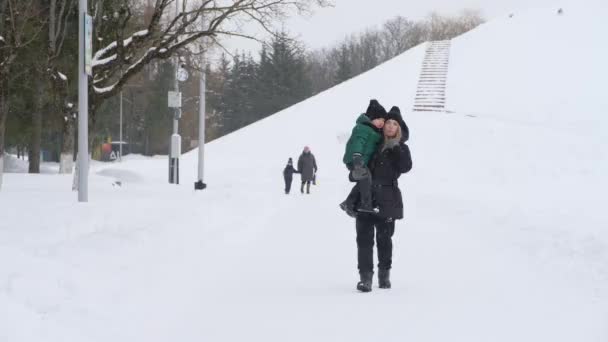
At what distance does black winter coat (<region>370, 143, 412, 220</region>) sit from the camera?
6.21 m

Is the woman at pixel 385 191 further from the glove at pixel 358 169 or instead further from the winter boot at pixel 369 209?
the glove at pixel 358 169

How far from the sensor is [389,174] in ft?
20.5

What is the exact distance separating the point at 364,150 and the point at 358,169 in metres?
0.29

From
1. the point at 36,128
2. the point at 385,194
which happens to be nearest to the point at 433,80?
the point at 36,128

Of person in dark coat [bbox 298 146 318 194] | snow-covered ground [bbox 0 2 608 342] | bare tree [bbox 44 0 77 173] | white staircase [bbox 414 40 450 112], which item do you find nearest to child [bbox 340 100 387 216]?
snow-covered ground [bbox 0 2 608 342]

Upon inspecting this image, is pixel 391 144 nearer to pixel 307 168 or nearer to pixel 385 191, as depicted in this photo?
pixel 385 191

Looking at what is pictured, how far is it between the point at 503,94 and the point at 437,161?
7.76 meters

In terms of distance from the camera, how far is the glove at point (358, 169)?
6055 millimetres

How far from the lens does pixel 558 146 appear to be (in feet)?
78.0

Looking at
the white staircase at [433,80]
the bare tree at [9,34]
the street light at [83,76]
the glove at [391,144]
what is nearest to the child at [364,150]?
the glove at [391,144]

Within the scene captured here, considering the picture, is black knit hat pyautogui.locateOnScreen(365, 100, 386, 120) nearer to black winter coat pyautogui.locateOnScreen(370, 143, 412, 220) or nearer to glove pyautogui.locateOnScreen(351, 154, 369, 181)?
black winter coat pyautogui.locateOnScreen(370, 143, 412, 220)

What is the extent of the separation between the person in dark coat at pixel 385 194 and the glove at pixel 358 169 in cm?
20

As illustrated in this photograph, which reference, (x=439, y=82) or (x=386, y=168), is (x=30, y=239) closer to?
(x=386, y=168)

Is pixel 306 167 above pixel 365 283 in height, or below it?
above
